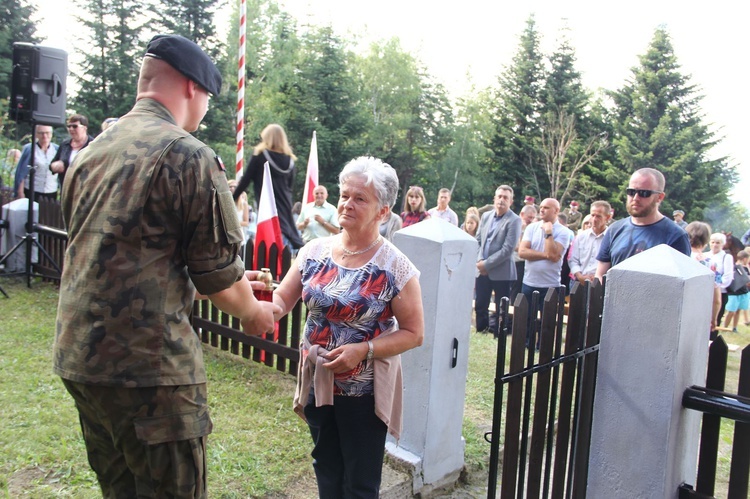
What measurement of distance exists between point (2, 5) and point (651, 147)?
39.8 m

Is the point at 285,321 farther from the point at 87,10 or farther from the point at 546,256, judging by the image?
the point at 87,10

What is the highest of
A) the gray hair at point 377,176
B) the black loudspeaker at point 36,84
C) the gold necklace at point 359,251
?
the black loudspeaker at point 36,84

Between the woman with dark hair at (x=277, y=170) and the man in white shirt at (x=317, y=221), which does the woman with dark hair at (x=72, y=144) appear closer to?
the woman with dark hair at (x=277, y=170)

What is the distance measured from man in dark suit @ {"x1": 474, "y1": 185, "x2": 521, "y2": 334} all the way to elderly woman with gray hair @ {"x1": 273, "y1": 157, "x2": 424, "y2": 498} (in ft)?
19.0

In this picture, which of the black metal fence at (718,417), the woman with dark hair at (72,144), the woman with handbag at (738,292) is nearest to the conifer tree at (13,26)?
the woman with dark hair at (72,144)

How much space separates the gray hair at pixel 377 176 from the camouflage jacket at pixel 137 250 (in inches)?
31.7

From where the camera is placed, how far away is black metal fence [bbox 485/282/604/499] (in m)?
2.59

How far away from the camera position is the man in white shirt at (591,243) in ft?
26.9

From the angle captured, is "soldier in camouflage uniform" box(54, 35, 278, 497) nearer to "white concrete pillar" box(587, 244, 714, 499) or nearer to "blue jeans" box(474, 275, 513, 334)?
"white concrete pillar" box(587, 244, 714, 499)

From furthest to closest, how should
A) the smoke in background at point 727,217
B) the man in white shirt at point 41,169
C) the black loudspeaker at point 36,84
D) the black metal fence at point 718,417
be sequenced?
1. the smoke in background at point 727,217
2. the man in white shirt at point 41,169
3. the black loudspeaker at point 36,84
4. the black metal fence at point 718,417

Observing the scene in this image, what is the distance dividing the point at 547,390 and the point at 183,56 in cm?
217

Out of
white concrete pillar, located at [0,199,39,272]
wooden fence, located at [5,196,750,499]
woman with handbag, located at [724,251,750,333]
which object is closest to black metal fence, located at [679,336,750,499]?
wooden fence, located at [5,196,750,499]

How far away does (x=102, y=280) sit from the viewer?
1.87 m

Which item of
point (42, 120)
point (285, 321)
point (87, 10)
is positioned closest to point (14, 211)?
point (42, 120)
